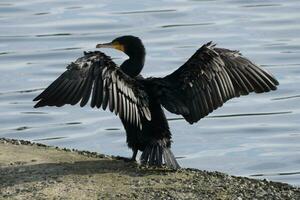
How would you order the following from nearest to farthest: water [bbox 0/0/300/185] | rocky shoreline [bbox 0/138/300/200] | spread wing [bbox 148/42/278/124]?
1. rocky shoreline [bbox 0/138/300/200]
2. spread wing [bbox 148/42/278/124]
3. water [bbox 0/0/300/185]

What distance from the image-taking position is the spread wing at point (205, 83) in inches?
376

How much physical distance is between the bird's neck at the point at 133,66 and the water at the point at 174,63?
2.22 m

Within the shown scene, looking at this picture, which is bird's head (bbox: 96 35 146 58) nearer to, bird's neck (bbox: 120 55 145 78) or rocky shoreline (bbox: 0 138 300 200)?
bird's neck (bbox: 120 55 145 78)

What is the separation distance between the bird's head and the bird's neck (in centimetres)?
3

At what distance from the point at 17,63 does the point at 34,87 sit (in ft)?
4.05

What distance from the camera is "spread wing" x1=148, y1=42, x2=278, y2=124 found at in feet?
31.3

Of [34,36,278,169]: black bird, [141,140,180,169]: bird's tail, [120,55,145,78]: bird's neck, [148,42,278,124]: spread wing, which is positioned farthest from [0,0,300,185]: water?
[141,140,180,169]: bird's tail

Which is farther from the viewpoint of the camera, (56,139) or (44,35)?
(44,35)

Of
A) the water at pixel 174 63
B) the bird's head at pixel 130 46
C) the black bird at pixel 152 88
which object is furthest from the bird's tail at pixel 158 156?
the water at pixel 174 63

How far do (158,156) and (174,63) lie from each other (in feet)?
21.0

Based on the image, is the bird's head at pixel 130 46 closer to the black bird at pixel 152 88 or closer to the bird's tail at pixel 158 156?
the black bird at pixel 152 88

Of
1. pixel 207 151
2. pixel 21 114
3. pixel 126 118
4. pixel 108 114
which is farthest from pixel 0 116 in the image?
pixel 126 118

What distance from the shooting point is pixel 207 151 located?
41.1ft

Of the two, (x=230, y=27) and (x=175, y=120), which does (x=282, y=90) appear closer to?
(x=175, y=120)
